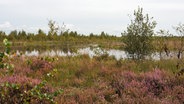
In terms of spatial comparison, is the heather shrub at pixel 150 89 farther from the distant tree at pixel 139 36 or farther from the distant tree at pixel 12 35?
the distant tree at pixel 12 35

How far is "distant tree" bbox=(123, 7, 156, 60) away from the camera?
47.3 ft

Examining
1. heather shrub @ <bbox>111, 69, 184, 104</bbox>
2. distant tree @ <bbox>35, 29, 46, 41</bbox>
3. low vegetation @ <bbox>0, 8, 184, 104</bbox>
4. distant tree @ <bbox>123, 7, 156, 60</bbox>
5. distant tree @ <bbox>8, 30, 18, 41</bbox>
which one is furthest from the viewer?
distant tree @ <bbox>35, 29, 46, 41</bbox>

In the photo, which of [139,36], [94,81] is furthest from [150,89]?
[139,36]

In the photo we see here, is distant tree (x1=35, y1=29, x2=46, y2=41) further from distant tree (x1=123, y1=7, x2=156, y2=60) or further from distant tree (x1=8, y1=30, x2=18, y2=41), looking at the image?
distant tree (x1=123, y1=7, x2=156, y2=60)

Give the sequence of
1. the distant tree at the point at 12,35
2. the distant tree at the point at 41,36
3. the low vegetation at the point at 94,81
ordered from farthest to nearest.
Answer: the distant tree at the point at 41,36 < the distant tree at the point at 12,35 < the low vegetation at the point at 94,81

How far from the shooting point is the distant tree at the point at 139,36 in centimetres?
1441

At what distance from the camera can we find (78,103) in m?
6.65

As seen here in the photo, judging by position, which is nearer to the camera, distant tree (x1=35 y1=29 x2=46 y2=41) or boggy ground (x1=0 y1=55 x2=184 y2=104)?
boggy ground (x1=0 y1=55 x2=184 y2=104)

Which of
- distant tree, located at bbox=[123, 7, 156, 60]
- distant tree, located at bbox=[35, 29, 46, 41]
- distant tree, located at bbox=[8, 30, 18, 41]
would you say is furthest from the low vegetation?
distant tree, located at bbox=[35, 29, 46, 41]

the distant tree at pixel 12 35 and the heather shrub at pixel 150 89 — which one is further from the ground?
the distant tree at pixel 12 35

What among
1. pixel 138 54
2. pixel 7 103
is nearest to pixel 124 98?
pixel 7 103

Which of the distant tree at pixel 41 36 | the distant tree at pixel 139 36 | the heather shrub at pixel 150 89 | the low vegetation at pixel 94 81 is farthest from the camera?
the distant tree at pixel 41 36

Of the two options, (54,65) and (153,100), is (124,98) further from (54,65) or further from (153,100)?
(54,65)

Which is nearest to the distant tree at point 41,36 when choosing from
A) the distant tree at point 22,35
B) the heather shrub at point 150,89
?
the distant tree at point 22,35
